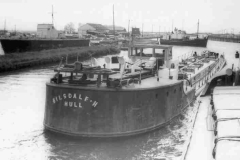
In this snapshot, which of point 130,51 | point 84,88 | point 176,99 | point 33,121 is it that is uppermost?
point 130,51

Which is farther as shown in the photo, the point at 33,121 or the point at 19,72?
the point at 19,72

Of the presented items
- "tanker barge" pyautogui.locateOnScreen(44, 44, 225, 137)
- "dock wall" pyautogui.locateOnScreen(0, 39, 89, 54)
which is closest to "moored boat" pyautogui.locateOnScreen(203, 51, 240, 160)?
"tanker barge" pyautogui.locateOnScreen(44, 44, 225, 137)

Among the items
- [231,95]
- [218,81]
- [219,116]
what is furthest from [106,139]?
[218,81]

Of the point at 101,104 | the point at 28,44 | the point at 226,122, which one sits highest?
the point at 28,44

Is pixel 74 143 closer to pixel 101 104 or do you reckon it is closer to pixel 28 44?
pixel 101 104

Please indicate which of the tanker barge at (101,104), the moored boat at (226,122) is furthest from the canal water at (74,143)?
the moored boat at (226,122)

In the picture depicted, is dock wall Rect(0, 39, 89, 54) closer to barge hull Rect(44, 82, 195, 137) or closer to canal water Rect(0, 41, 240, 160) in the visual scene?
canal water Rect(0, 41, 240, 160)

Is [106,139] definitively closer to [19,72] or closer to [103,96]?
[103,96]

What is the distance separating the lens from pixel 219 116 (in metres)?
11.1

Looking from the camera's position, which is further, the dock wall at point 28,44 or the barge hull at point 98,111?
the dock wall at point 28,44

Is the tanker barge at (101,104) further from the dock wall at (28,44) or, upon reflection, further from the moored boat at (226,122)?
the dock wall at (28,44)

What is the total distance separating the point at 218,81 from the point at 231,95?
14.9ft

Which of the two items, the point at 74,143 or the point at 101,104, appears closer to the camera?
the point at 101,104

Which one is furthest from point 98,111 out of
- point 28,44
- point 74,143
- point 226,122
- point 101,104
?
point 28,44
